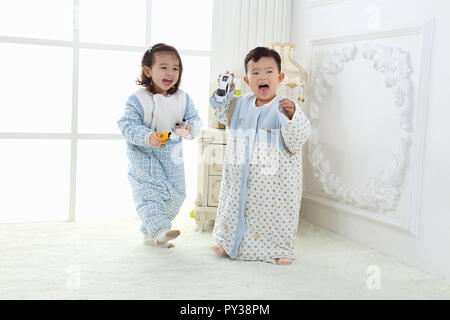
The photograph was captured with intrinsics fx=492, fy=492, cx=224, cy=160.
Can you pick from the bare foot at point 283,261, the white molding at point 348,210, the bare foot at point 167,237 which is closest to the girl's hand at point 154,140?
the bare foot at point 167,237

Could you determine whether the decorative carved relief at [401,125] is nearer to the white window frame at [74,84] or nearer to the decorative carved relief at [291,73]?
the decorative carved relief at [291,73]

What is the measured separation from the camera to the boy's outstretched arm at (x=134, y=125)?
233 centimetres

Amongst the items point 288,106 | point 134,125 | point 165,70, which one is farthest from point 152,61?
point 288,106

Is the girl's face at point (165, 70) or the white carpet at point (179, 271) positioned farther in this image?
the girl's face at point (165, 70)

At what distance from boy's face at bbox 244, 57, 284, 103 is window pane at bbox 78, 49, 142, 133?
3.74 feet

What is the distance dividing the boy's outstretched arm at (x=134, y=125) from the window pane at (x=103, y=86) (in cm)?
76

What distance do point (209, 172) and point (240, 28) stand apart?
100cm

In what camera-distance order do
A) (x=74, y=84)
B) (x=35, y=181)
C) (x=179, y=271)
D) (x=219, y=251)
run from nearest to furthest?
(x=179, y=271)
(x=219, y=251)
(x=74, y=84)
(x=35, y=181)

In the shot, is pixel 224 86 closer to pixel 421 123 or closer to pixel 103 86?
pixel 421 123

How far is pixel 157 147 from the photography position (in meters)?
2.46

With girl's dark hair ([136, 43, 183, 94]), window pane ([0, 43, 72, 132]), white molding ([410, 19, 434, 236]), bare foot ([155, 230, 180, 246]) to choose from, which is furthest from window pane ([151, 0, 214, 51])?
white molding ([410, 19, 434, 236])

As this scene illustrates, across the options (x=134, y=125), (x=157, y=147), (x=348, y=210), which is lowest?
(x=348, y=210)

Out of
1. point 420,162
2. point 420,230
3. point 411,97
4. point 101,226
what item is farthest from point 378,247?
point 101,226
